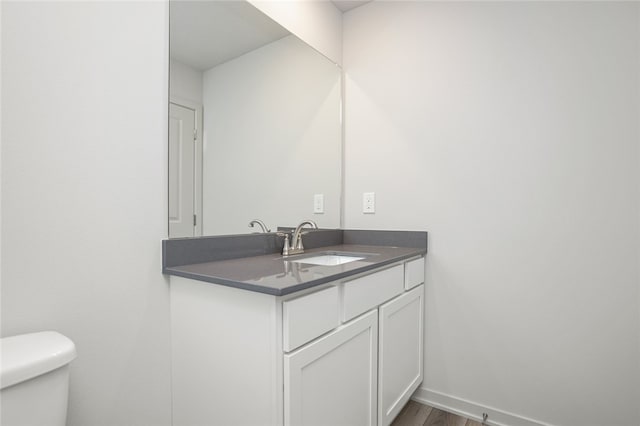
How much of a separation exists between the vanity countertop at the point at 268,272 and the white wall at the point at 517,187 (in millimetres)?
546

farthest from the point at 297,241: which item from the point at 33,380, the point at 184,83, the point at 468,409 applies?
the point at 468,409

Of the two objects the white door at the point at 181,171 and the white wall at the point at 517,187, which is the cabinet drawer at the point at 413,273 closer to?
the white wall at the point at 517,187

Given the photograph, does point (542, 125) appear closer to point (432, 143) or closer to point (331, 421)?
point (432, 143)

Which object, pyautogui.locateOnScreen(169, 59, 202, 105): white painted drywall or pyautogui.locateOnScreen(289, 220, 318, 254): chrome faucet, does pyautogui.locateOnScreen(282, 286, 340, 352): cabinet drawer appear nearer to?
pyautogui.locateOnScreen(289, 220, 318, 254): chrome faucet

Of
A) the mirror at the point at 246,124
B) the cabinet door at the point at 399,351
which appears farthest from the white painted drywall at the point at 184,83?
the cabinet door at the point at 399,351

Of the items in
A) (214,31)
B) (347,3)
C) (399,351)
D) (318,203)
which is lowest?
(399,351)

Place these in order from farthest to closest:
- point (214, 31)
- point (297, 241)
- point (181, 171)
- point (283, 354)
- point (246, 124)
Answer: point (297, 241) → point (246, 124) → point (214, 31) → point (181, 171) → point (283, 354)

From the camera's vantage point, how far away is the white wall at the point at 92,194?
890 millimetres

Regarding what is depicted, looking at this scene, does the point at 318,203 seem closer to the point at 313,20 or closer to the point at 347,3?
the point at 313,20

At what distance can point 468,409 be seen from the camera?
1737 millimetres

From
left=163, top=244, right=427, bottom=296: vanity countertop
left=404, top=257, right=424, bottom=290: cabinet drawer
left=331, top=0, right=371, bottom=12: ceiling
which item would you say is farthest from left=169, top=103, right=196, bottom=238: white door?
left=331, top=0, right=371, bottom=12: ceiling

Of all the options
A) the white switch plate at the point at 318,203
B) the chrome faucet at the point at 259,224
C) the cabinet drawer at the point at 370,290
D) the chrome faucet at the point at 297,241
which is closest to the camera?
the cabinet drawer at the point at 370,290

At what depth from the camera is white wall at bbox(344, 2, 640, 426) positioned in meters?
1.42

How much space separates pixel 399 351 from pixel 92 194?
137 cm
